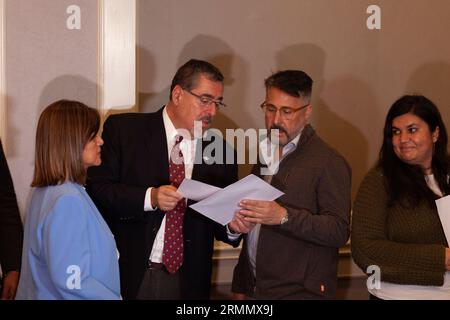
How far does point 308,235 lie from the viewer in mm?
2785

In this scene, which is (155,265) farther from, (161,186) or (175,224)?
(161,186)

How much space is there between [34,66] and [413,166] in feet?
6.26

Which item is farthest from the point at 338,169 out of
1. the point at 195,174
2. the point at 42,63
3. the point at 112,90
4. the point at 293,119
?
the point at 42,63

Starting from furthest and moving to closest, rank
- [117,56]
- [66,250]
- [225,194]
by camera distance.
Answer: [117,56] < [225,194] < [66,250]

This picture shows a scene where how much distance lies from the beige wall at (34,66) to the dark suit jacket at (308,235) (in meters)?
1.30

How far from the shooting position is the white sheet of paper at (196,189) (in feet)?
8.78

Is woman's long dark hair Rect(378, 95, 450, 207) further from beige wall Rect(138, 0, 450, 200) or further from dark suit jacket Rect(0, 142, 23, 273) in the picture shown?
dark suit jacket Rect(0, 142, 23, 273)

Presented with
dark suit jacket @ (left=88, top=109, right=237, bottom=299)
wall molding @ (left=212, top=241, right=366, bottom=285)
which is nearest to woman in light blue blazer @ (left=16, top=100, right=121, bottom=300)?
dark suit jacket @ (left=88, top=109, right=237, bottom=299)

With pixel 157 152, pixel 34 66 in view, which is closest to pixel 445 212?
pixel 157 152

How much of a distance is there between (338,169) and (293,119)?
0.29m

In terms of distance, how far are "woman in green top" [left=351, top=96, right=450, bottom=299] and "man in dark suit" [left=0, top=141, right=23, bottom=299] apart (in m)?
1.41

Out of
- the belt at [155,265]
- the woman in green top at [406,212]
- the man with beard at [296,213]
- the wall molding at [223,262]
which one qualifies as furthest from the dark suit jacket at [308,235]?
the wall molding at [223,262]

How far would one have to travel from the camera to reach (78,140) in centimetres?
231

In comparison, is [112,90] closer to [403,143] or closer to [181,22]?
[181,22]
